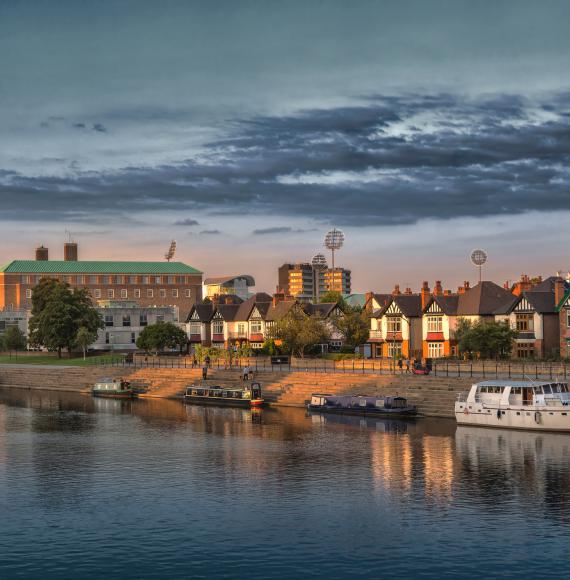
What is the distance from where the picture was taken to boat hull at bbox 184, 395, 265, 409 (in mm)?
97181

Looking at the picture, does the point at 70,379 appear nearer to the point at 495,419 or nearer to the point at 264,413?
the point at 264,413

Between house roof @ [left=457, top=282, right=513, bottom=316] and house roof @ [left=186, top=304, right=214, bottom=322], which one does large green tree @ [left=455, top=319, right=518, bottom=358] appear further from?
house roof @ [left=186, top=304, right=214, bottom=322]

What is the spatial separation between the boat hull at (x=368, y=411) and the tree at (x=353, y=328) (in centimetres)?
4732

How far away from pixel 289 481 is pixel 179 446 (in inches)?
662

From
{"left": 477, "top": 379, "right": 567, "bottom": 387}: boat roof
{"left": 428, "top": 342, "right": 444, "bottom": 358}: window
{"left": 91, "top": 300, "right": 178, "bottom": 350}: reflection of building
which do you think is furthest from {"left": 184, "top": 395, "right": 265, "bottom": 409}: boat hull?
{"left": 91, "top": 300, "right": 178, "bottom": 350}: reflection of building

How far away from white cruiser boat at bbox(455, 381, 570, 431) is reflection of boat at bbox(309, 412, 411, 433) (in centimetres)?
527

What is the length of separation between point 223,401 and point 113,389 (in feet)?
66.7

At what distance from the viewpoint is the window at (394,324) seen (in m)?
133

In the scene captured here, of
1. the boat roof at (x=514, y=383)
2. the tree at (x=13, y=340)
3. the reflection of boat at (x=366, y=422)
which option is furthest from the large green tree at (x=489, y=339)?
the tree at (x=13, y=340)

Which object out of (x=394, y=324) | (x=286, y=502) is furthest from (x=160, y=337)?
(x=286, y=502)

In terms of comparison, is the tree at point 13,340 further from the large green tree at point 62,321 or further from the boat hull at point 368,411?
the boat hull at point 368,411

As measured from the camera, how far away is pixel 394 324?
13400 cm

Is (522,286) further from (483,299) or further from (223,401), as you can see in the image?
(223,401)

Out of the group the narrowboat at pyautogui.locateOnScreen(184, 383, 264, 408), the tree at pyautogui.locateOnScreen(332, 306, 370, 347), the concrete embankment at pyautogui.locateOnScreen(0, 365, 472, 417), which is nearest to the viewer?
the concrete embankment at pyautogui.locateOnScreen(0, 365, 472, 417)
